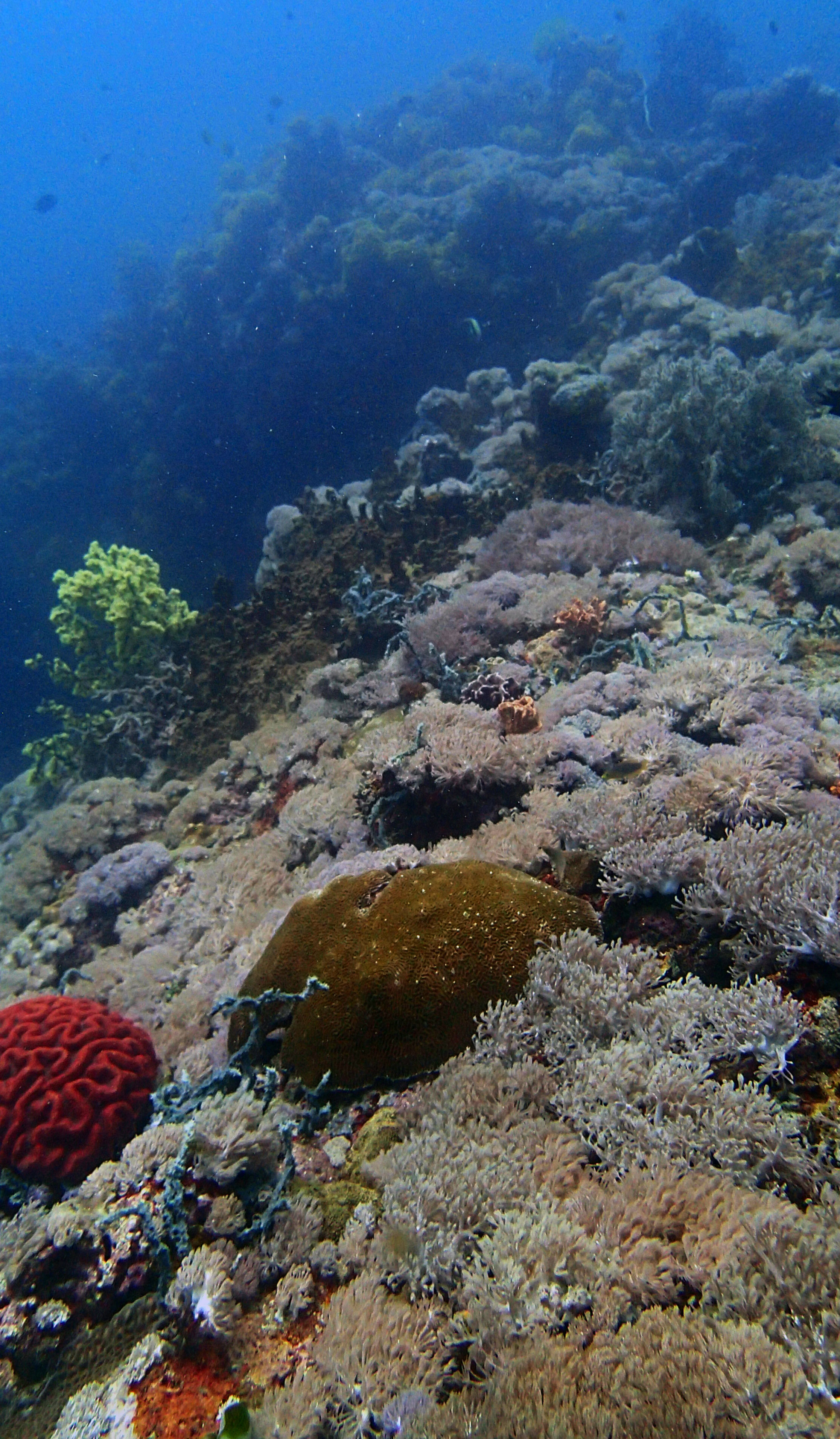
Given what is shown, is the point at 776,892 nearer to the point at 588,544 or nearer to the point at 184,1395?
the point at 184,1395

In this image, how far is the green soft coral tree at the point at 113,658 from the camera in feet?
32.2

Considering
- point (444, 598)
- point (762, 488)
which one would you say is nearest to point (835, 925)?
point (444, 598)

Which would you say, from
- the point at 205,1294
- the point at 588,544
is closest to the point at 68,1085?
the point at 205,1294

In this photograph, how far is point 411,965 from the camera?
312 centimetres

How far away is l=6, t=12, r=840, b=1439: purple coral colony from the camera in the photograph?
1.95 metres

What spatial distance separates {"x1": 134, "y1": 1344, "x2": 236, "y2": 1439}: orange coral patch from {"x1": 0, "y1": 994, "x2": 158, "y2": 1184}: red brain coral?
49.9 inches

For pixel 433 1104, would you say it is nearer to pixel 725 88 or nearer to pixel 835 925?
pixel 835 925

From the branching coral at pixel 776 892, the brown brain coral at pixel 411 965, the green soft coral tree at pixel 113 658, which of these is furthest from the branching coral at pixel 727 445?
the brown brain coral at pixel 411 965

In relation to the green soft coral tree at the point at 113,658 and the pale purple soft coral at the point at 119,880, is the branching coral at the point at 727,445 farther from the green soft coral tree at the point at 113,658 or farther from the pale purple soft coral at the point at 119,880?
the pale purple soft coral at the point at 119,880

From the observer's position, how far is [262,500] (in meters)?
22.5

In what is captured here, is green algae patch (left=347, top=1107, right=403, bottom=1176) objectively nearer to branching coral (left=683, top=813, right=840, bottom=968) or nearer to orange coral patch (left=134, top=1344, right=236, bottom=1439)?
orange coral patch (left=134, top=1344, right=236, bottom=1439)

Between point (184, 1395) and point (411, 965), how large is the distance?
63.0 inches

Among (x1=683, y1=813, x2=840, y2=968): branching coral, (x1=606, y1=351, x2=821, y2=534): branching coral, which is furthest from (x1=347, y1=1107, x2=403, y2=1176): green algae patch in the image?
(x1=606, y1=351, x2=821, y2=534): branching coral

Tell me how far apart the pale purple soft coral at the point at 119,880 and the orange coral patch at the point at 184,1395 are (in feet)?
16.2
